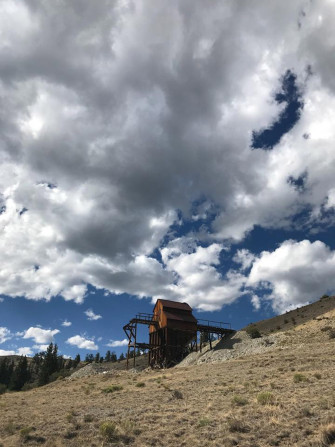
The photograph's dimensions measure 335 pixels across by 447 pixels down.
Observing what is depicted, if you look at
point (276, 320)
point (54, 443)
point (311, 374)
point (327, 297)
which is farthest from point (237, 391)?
point (327, 297)

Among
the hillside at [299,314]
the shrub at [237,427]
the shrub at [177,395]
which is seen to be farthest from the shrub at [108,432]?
the hillside at [299,314]

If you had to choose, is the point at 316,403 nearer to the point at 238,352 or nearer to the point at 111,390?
the point at 111,390

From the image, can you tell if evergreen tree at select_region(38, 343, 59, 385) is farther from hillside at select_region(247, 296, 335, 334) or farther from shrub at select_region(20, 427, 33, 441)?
shrub at select_region(20, 427, 33, 441)

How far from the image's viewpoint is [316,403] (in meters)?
13.2

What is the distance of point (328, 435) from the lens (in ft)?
32.7

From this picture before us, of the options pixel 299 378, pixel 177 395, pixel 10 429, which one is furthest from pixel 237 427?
pixel 10 429

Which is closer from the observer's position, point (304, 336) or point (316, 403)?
point (316, 403)

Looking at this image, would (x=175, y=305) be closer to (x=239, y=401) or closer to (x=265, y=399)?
(x=239, y=401)

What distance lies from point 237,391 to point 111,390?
460 inches

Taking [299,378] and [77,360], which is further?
[77,360]

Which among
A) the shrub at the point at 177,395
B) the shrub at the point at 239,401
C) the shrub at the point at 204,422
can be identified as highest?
the shrub at the point at 177,395

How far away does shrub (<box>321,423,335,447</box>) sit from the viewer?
968 centimetres

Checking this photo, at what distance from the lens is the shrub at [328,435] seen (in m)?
9.68

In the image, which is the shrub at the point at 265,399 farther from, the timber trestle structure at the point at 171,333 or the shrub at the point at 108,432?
the timber trestle structure at the point at 171,333
